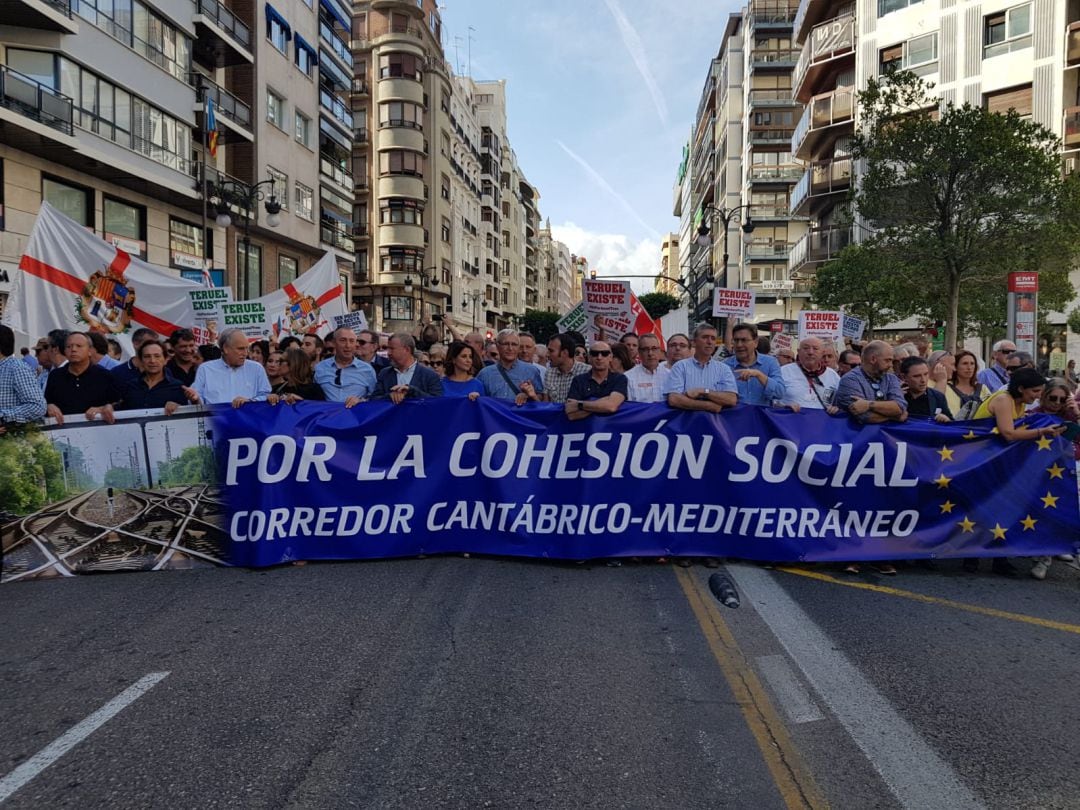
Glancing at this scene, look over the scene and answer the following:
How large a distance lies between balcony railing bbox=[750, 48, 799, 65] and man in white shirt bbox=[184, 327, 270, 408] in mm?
63603

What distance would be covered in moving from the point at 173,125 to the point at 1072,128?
107ft

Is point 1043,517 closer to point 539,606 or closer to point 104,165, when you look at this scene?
point 539,606

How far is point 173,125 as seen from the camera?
83.4ft

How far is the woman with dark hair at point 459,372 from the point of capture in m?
7.43

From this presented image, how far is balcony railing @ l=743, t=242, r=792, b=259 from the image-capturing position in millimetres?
63406

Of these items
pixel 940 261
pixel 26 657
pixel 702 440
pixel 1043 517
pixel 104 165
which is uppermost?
pixel 104 165

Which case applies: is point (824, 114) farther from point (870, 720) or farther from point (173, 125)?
point (870, 720)

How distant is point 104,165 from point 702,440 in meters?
20.7

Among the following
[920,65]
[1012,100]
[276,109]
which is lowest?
[276,109]

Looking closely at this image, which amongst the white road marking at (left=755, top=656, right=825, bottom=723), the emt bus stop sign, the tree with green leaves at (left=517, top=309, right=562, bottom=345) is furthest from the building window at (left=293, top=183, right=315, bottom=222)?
the tree with green leaves at (left=517, top=309, right=562, bottom=345)

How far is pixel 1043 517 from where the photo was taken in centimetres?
654

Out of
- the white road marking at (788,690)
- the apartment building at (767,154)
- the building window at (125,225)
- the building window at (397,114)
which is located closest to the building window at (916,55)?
the apartment building at (767,154)

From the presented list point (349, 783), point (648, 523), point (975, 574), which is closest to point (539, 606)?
point (648, 523)

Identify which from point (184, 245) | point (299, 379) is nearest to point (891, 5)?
point (184, 245)
